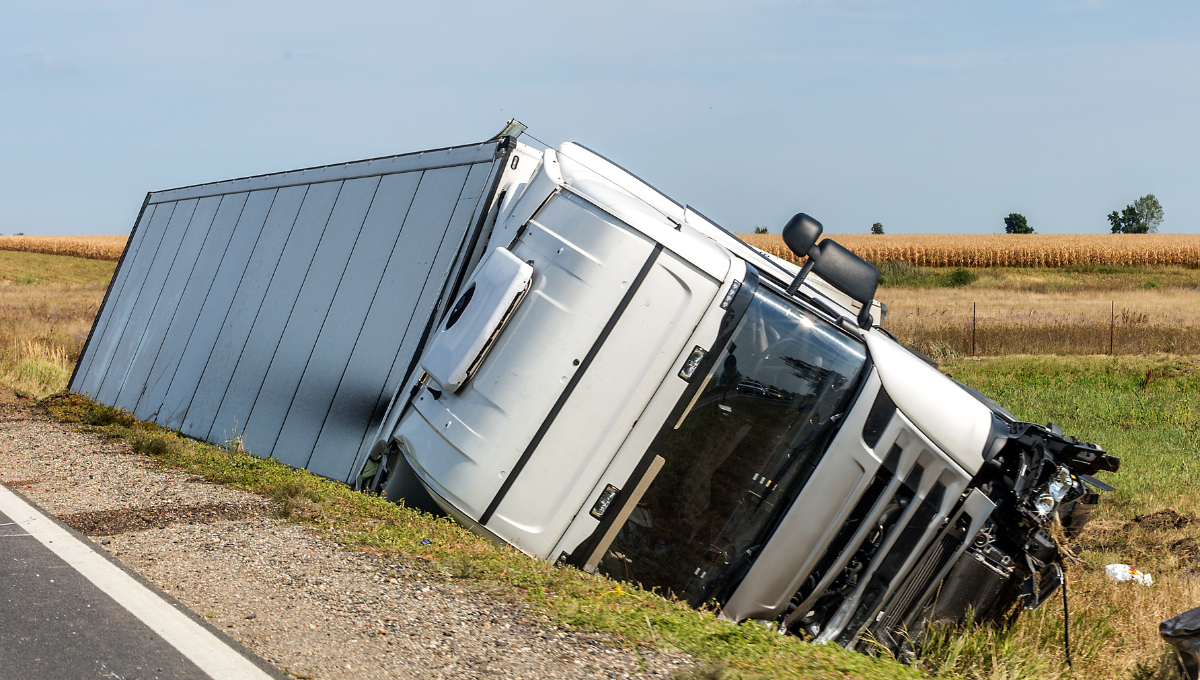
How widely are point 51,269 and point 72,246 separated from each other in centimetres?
1936

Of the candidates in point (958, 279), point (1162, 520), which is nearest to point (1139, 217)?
point (958, 279)

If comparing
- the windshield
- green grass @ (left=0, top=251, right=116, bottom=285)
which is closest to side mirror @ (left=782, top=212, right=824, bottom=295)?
the windshield

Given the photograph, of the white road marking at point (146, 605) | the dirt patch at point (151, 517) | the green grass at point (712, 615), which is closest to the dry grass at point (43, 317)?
the green grass at point (712, 615)

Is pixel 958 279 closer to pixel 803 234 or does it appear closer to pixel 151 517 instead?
pixel 803 234

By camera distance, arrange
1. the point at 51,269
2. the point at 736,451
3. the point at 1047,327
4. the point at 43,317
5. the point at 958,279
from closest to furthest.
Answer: the point at 736,451 → the point at 1047,327 → the point at 43,317 → the point at 958,279 → the point at 51,269

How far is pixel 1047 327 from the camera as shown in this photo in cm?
2339

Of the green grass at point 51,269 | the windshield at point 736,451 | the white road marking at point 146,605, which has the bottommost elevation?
the green grass at point 51,269

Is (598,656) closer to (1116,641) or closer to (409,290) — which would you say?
(1116,641)

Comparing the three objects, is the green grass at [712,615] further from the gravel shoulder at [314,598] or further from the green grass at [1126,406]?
the gravel shoulder at [314,598]

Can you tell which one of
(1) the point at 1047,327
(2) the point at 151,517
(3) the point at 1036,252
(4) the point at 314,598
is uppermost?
(3) the point at 1036,252

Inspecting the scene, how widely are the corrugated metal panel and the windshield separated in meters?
2.88

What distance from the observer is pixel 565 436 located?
4992 mm

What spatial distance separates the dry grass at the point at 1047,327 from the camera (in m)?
21.5

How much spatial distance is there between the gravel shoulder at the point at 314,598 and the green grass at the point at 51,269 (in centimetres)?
4768
